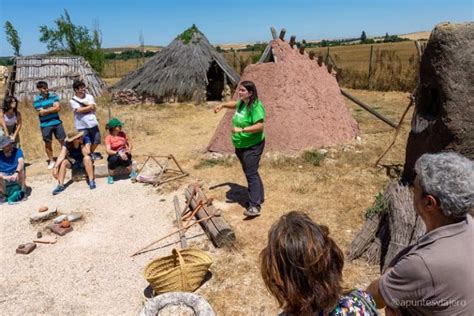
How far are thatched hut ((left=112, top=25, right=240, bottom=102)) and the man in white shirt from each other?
26.1 ft

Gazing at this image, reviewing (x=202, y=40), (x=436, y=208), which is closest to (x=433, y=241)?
(x=436, y=208)

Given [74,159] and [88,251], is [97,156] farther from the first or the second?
[88,251]

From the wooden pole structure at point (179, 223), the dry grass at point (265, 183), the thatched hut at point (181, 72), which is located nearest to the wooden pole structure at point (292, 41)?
the dry grass at point (265, 183)

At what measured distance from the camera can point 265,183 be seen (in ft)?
21.5

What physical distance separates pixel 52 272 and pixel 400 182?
13.8 feet

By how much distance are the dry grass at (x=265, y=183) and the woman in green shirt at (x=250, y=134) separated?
1.15 ft

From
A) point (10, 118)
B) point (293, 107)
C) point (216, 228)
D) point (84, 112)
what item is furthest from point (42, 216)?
point (293, 107)

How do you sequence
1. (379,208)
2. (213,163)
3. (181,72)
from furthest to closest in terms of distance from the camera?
(181,72) < (213,163) < (379,208)

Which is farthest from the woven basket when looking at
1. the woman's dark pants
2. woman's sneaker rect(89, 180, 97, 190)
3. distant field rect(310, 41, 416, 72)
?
distant field rect(310, 41, 416, 72)

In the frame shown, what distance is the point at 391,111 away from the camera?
502 inches

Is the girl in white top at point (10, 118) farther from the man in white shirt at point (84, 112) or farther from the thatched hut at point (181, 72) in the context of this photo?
the thatched hut at point (181, 72)

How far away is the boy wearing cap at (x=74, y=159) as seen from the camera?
6.69 meters

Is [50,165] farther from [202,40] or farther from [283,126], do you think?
[202,40]

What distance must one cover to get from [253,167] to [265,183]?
1379 mm
